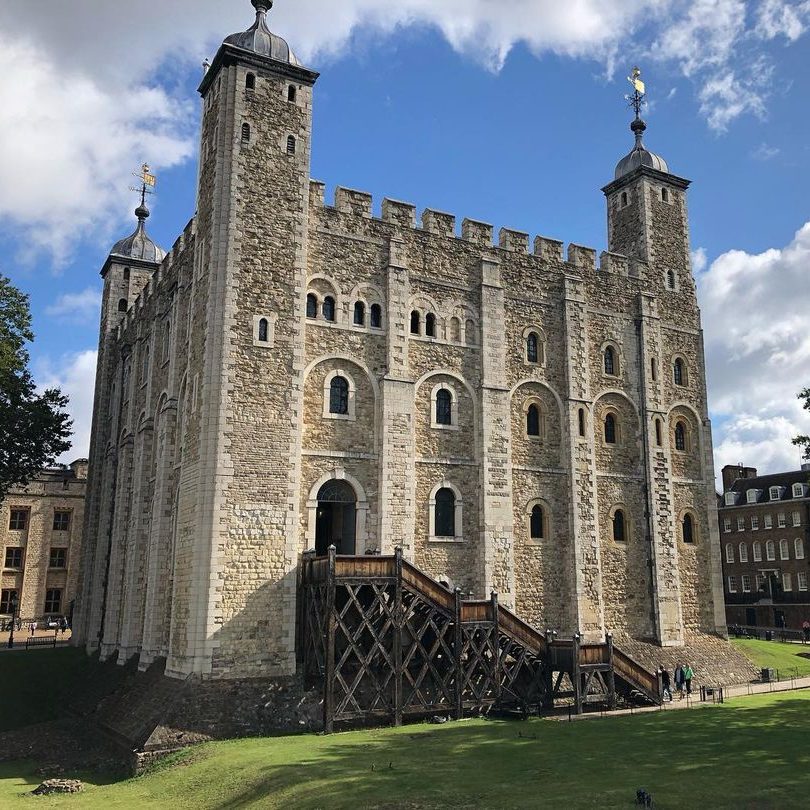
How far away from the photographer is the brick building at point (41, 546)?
49375 mm

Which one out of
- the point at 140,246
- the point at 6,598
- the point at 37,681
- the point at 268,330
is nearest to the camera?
the point at 268,330

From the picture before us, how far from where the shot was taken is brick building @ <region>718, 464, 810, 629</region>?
184ft

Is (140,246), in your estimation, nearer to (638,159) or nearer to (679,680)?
(638,159)

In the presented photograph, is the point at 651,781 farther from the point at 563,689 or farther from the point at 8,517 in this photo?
the point at 8,517

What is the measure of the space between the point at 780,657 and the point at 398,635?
20354mm

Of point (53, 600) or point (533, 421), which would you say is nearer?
point (533, 421)

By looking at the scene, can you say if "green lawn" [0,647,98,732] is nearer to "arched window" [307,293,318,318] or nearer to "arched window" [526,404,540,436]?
"arched window" [307,293,318,318]

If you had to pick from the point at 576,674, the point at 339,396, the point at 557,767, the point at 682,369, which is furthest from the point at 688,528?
the point at 557,767

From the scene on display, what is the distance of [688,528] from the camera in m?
32.8

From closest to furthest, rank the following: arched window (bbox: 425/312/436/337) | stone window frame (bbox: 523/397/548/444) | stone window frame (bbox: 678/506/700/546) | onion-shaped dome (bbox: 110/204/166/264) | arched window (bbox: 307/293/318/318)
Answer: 1. arched window (bbox: 307/293/318/318)
2. arched window (bbox: 425/312/436/337)
3. stone window frame (bbox: 523/397/548/444)
4. stone window frame (bbox: 678/506/700/546)
5. onion-shaped dome (bbox: 110/204/166/264)

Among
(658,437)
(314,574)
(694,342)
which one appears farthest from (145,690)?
(694,342)

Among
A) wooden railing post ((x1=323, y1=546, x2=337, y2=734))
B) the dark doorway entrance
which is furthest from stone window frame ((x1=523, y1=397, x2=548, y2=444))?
wooden railing post ((x1=323, y1=546, x2=337, y2=734))

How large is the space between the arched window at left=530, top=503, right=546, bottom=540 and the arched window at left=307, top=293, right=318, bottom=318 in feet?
34.0

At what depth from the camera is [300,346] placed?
949 inches
